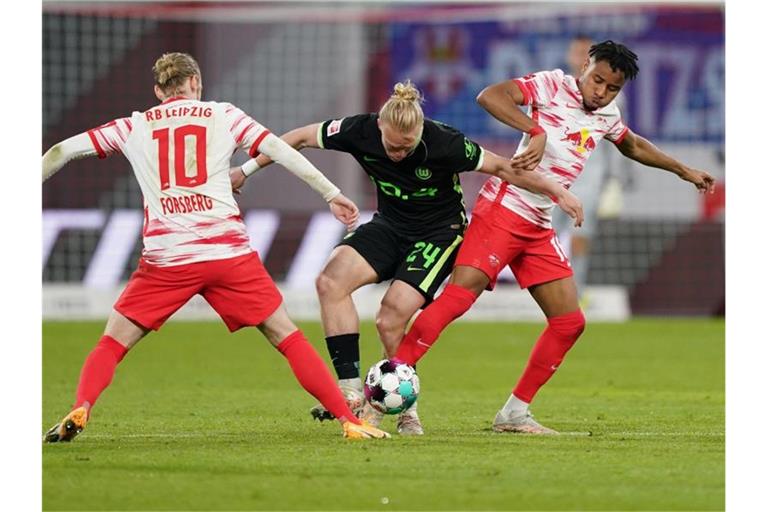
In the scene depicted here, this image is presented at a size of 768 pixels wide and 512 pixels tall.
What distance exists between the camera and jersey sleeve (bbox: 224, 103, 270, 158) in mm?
7941

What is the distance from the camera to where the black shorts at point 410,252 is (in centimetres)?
877

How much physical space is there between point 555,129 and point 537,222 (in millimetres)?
547

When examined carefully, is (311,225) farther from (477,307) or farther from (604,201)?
(604,201)

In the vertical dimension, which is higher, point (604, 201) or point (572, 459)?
point (604, 201)

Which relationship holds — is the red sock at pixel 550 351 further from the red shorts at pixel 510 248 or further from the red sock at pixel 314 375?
the red sock at pixel 314 375

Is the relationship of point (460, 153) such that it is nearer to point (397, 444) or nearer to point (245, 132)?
point (245, 132)

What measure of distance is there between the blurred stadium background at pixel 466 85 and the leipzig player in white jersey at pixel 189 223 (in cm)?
1365

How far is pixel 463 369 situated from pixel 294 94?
1020 cm

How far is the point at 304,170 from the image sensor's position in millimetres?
7961

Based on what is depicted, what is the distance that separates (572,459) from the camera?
754cm

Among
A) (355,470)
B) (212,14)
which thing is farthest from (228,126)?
(212,14)

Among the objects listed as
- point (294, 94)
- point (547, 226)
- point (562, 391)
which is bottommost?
point (562, 391)

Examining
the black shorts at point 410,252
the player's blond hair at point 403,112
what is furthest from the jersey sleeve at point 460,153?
the black shorts at point 410,252

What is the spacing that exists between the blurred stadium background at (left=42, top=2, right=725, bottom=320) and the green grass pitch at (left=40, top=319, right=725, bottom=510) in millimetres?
7344
